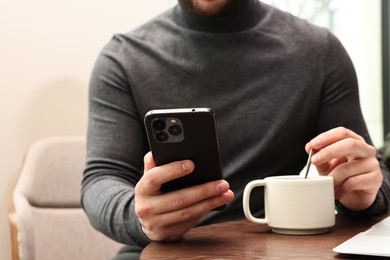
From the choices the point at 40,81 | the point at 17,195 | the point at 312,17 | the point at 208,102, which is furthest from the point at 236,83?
the point at 312,17

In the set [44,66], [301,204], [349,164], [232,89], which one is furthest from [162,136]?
[44,66]

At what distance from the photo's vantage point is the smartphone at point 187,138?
74 cm

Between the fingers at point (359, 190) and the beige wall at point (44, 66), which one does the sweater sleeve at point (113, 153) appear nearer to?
the fingers at point (359, 190)

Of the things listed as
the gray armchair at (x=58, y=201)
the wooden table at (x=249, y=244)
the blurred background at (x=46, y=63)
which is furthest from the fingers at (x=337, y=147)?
the blurred background at (x=46, y=63)

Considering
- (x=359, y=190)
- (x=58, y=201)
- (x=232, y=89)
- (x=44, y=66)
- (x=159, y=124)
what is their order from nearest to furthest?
(x=159, y=124) → (x=359, y=190) → (x=232, y=89) → (x=58, y=201) → (x=44, y=66)

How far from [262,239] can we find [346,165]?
202 mm

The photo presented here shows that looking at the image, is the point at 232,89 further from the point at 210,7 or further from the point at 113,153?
the point at 113,153

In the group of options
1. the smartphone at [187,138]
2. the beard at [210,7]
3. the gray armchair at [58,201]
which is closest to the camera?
the smartphone at [187,138]

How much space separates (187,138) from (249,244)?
182 millimetres

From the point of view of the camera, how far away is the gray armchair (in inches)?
74.9

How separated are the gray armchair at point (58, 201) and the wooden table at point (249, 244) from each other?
1.07m

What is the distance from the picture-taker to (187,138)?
752 millimetres

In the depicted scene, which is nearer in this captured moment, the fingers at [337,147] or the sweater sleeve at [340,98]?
the fingers at [337,147]

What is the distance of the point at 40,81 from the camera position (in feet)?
6.89
